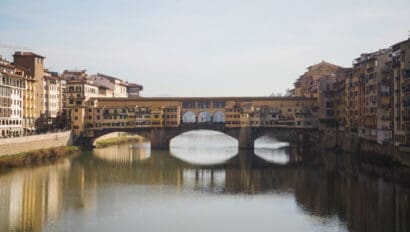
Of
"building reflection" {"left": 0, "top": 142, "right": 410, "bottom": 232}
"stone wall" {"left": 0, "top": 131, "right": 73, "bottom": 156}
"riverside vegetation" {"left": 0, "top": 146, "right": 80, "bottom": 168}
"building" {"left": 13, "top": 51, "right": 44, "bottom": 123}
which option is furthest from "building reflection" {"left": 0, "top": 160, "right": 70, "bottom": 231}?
"building" {"left": 13, "top": 51, "right": 44, "bottom": 123}

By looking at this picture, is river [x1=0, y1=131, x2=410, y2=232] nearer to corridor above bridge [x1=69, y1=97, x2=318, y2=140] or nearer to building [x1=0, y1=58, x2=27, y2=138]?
building [x1=0, y1=58, x2=27, y2=138]

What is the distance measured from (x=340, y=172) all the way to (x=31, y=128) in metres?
37.3

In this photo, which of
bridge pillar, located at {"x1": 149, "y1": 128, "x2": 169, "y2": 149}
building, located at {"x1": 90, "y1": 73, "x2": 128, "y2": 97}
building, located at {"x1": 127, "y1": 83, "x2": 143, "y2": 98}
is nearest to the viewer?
bridge pillar, located at {"x1": 149, "y1": 128, "x2": 169, "y2": 149}

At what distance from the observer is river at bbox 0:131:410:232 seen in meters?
26.4

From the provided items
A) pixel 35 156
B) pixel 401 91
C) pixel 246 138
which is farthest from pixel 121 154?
pixel 401 91

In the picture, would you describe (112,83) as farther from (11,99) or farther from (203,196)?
(203,196)

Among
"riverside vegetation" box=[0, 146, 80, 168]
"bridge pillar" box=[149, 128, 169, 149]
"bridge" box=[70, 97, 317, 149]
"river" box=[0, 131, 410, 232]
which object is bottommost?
"river" box=[0, 131, 410, 232]

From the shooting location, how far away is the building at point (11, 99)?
53750mm

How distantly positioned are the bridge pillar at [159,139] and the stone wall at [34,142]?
993 cm

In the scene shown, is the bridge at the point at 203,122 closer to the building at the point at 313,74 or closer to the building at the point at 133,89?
the building at the point at 313,74

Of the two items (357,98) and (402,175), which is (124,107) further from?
(402,175)

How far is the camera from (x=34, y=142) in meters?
52.4

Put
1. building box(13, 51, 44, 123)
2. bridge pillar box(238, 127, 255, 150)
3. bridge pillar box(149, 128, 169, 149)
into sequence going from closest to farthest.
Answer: building box(13, 51, 44, 123)
bridge pillar box(238, 127, 255, 150)
bridge pillar box(149, 128, 169, 149)

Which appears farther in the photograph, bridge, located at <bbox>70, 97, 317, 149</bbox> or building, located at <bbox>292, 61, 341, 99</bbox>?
building, located at <bbox>292, 61, 341, 99</bbox>
